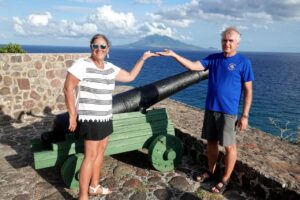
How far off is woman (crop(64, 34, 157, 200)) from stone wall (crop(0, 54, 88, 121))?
532 cm

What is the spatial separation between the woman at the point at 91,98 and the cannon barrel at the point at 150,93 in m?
1.44

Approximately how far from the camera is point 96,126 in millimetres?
3867

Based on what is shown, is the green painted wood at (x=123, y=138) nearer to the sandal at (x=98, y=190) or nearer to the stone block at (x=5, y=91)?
A: the sandal at (x=98, y=190)

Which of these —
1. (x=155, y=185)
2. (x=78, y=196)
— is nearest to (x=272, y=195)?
Result: (x=155, y=185)

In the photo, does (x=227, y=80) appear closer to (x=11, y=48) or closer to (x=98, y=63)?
(x=98, y=63)

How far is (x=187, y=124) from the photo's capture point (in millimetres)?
7234

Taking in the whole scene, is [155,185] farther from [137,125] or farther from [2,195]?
[2,195]

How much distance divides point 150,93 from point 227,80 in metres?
1.89

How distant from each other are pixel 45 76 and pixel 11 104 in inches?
46.9

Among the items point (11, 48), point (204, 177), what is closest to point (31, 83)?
point (11, 48)

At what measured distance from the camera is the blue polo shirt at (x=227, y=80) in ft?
13.8

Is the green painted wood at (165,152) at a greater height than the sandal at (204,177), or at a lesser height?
greater

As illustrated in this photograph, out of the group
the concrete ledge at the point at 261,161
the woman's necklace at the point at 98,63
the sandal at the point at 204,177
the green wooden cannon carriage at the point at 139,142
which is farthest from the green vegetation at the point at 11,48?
the sandal at the point at 204,177

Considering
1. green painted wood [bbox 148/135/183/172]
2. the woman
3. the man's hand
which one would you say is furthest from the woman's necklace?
the man's hand
